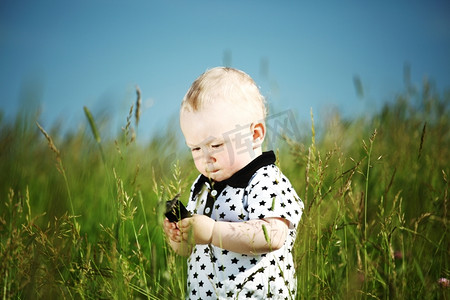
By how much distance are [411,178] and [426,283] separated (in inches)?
56.9

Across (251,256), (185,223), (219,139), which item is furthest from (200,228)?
(219,139)

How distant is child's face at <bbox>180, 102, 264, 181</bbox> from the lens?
1.67 m

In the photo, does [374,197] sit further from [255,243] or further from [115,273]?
[115,273]

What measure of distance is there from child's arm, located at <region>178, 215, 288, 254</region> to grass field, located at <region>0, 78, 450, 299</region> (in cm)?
14

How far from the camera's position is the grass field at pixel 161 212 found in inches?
64.6

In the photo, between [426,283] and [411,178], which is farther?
[411,178]

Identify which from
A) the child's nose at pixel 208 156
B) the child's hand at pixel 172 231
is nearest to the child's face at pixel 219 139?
the child's nose at pixel 208 156

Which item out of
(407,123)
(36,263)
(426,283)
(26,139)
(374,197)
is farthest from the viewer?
(407,123)

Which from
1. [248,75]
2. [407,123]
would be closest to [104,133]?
[248,75]

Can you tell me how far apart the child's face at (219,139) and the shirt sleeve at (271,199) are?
109 mm

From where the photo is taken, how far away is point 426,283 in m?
1.63

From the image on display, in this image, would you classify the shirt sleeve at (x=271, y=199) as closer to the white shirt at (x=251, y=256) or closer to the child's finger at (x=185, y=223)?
the white shirt at (x=251, y=256)

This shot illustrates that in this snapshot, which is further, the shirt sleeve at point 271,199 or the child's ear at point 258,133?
the child's ear at point 258,133

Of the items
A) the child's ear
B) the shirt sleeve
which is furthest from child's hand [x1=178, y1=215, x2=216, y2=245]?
the child's ear
